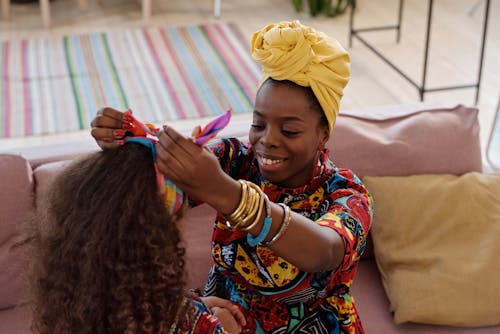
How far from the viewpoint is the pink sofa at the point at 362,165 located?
77.9 inches

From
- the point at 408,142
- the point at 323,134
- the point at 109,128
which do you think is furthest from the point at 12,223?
the point at 408,142

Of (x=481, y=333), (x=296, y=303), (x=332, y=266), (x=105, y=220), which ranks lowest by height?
(x=481, y=333)

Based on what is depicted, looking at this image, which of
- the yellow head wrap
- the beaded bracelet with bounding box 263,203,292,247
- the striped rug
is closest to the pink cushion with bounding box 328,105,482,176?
the yellow head wrap

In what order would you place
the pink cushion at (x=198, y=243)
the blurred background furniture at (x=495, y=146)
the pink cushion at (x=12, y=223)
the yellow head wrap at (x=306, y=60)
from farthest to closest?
the blurred background furniture at (x=495, y=146)
the pink cushion at (x=198, y=243)
the pink cushion at (x=12, y=223)
the yellow head wrap at (x=306, y=60)

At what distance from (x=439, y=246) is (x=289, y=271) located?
661 mm

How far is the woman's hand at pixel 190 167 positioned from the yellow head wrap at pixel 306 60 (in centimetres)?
Answer: 40

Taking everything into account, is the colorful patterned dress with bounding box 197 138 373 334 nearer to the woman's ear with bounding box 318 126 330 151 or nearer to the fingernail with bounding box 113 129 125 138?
the woman's ear with bounding box 318 126 330 151

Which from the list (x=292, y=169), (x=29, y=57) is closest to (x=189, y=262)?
(x=292, y=169)

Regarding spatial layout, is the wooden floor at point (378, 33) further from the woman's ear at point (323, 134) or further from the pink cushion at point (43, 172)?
the woman's ear at point (323, 134)

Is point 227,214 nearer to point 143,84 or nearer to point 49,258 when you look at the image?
point 49,258

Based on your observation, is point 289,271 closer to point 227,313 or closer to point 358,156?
point 227,313

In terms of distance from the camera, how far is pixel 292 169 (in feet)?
5.14

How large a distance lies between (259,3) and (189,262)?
359 centimetres

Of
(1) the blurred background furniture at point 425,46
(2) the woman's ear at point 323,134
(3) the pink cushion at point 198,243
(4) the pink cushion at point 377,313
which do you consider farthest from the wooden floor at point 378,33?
(2) the woman's ear at point 323,134
